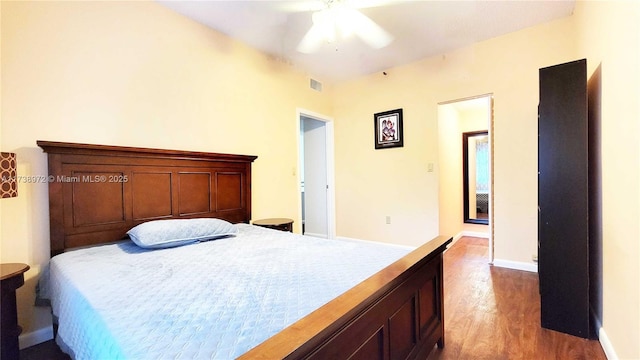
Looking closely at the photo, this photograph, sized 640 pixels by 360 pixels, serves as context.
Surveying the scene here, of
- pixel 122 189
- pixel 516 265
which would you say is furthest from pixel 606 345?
pixel 122 189

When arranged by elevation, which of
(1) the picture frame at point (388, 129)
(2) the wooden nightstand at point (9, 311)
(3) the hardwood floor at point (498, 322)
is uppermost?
(1) the picture frame at point (388, 129)

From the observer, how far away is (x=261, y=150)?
335 cm

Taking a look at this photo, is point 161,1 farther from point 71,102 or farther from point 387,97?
point 387,97

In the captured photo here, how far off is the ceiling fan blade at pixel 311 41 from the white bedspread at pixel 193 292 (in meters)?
1.97

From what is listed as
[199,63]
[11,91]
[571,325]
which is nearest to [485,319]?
[571,325]

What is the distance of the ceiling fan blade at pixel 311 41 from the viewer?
2.60 meters

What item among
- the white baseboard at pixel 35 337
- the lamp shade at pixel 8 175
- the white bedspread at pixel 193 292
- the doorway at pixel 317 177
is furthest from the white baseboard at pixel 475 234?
the lamp shade at pixel 8 175

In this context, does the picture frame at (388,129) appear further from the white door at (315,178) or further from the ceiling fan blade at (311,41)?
the ceiling fan blade at (311,41)

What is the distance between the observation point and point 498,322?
6.52 feet

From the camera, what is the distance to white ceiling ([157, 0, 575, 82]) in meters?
2.47

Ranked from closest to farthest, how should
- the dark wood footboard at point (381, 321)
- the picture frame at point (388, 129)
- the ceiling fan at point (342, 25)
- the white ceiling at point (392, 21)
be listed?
the dark wood footboard at point (381, 321), the ceiling fan at point (342, 25), the white ceiling at point (392, 21), the picture frame at point (388, 129)

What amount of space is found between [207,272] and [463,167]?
17.1 feet

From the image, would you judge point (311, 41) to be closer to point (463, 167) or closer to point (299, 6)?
point (299, 6)

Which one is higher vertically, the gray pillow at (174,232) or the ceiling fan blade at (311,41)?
the ceiling fan blade at (311,41)
